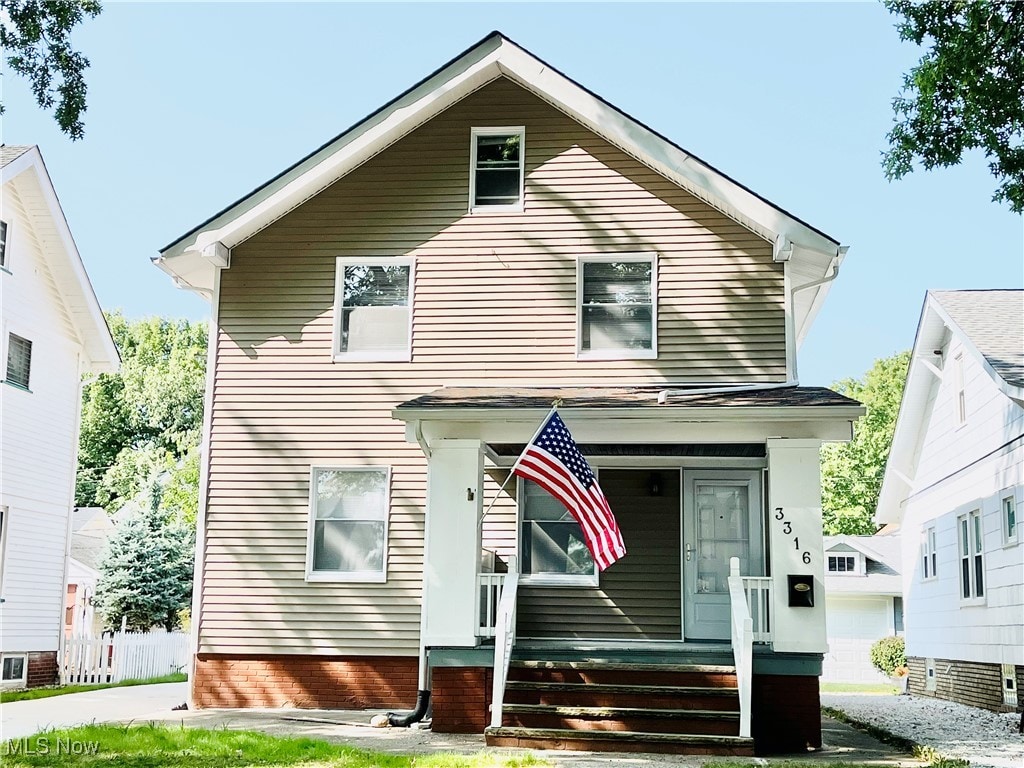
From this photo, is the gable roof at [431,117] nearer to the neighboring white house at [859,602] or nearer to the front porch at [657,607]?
the front porch at [657,607]

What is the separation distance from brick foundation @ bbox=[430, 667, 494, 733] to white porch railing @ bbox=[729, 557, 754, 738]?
7.91 ft

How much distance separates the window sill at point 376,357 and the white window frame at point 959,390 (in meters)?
9.07

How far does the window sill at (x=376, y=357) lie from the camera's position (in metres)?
13.7

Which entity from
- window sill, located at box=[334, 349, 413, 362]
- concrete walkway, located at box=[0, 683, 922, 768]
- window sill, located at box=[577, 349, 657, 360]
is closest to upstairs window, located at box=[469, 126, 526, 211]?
window sill, located at box=[334, 349, 413, 362]

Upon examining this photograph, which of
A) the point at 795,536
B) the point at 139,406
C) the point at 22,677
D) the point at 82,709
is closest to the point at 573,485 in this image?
the point at 795,536

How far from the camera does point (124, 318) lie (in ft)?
161

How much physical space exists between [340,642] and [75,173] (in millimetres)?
78035

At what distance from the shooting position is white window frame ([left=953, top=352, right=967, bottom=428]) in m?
17.1

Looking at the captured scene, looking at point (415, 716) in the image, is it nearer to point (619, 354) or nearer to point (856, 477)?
point (619, 354)

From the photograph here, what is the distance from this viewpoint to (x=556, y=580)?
1316 centimetres

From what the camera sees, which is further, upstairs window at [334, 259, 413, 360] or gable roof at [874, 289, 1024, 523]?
gable roof at [874, 289, 1024, 523]

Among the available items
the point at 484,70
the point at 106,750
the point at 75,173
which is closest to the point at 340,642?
the point at 106,750

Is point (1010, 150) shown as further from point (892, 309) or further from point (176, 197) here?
point (176, 197)

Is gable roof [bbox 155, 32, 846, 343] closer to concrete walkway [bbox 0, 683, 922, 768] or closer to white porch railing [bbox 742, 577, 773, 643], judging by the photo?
white porch railing [bbox 742, 577, 773, 643]
